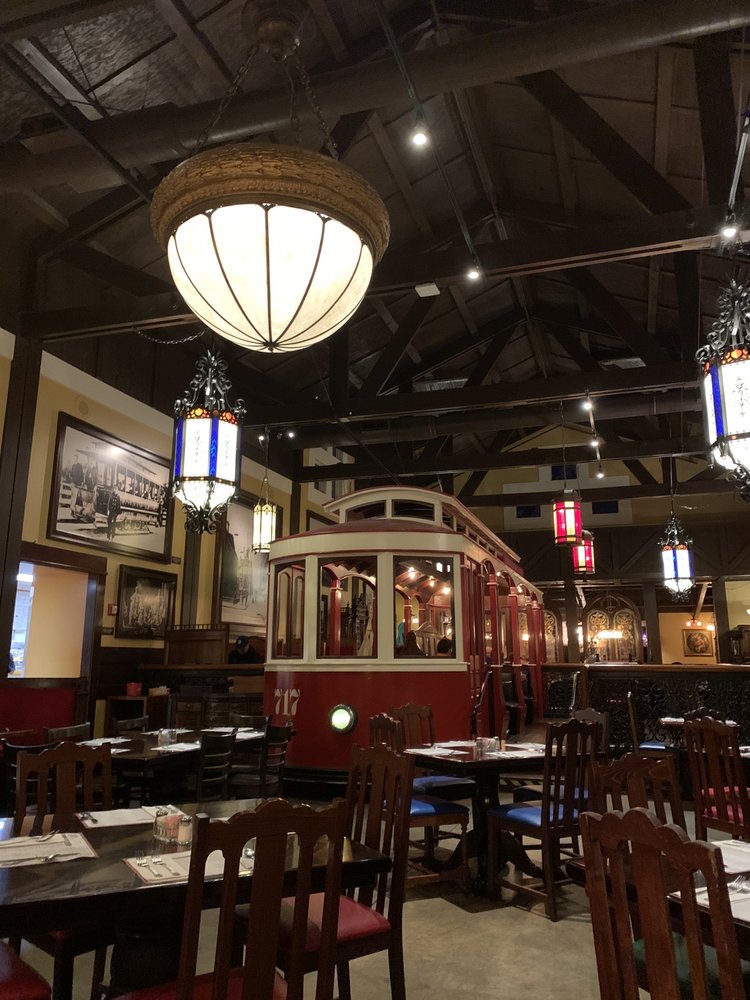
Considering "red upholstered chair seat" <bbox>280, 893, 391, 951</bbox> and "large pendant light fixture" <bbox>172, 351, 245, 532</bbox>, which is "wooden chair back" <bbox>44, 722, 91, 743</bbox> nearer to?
"large pendant light fixture" <bbox>172, 351, 245, 532</bbox>

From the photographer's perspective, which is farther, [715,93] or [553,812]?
[715,93]

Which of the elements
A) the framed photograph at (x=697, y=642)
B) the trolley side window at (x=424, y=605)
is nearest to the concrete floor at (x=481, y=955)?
the trolley side window at (x=424, y=605)

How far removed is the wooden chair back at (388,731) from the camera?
4293 millimetres

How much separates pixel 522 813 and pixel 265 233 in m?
3.74

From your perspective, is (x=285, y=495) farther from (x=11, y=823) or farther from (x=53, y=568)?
(x=11, y=823)

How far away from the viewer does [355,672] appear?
23.0 ft

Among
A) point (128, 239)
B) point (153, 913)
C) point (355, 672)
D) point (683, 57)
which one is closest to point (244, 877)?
point (153, 913)

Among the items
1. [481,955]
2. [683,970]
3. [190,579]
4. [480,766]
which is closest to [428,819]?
[480,766]

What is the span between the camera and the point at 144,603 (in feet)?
29.3

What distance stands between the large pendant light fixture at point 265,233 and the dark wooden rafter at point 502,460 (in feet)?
35.1

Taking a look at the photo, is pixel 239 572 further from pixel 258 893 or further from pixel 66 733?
pixel 258 893

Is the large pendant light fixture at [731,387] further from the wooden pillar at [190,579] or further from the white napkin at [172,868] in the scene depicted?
the wooden pillar at [190,579]

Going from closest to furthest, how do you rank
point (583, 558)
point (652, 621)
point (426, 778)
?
point (426, 778), point (583, 558), point (652, 621)

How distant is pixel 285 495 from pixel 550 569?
753 centimetres
